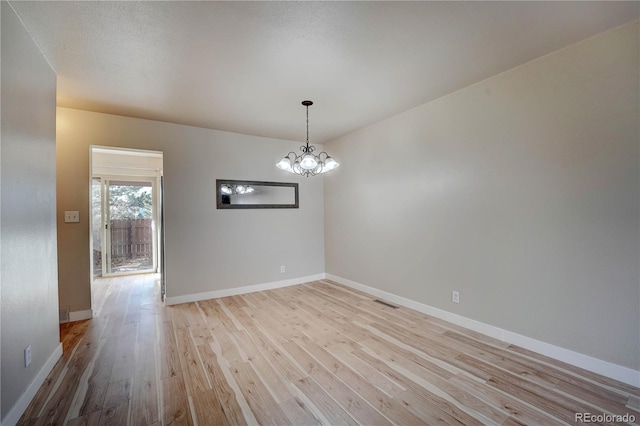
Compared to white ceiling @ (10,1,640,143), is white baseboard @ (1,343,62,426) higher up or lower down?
lower down

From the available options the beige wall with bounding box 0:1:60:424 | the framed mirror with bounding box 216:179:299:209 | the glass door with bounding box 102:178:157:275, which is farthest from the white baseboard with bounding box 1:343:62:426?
the glass door with bounding box 102:178:157:275

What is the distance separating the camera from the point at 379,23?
1.90 metres

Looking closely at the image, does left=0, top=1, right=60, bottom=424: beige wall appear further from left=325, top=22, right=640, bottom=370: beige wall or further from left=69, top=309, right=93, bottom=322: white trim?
left=325, top=22, right=640, bottom=370: beige wall

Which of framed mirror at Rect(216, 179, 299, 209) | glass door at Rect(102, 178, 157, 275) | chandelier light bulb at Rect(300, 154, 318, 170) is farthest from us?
glass door at Rect(102, 178, 157, 275)

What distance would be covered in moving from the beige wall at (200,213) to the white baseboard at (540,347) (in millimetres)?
2250

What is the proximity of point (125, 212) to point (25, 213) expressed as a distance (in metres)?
4.69

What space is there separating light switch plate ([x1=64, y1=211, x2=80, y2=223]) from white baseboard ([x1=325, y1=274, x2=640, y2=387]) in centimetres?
434

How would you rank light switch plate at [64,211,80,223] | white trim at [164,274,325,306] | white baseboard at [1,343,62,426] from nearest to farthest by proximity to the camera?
white baseboard at [1,343,62,426] < light switch plate at [64,211,80,223] < white trim at [164,274,325,306]

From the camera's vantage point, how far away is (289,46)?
2137 millimetres

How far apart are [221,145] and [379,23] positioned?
10.4 ft

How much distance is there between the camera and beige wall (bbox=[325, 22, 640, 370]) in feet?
6.59

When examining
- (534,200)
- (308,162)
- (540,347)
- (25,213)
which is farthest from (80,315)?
(534,200)

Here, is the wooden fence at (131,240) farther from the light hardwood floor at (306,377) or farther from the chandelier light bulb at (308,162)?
the chandelier light bulb at (308,162)

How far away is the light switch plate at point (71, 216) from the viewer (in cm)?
333
